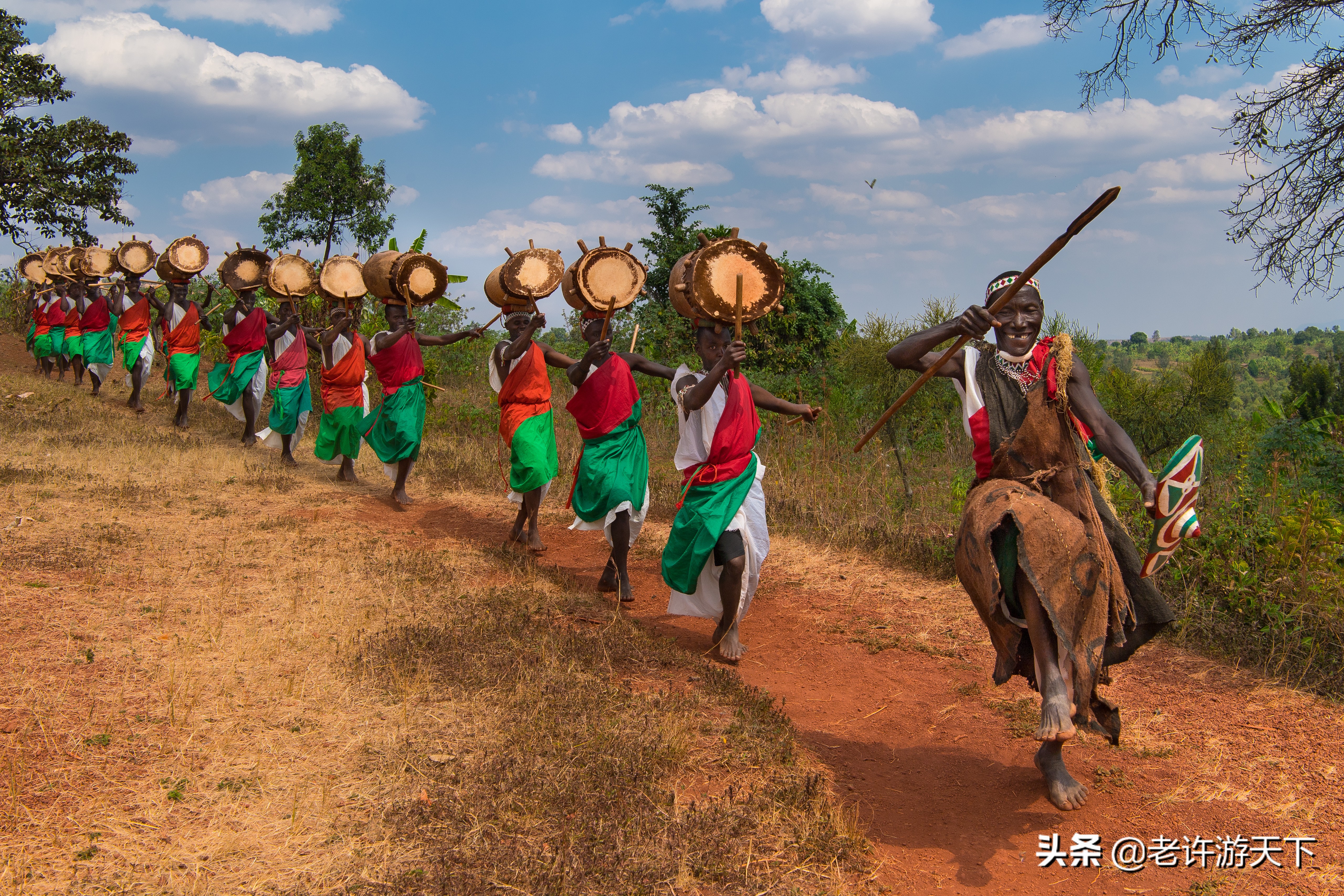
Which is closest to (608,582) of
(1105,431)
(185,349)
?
(1105,431)

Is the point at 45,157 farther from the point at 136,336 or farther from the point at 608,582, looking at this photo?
the point at 608,582

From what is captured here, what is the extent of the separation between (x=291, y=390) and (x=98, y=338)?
6.63 m

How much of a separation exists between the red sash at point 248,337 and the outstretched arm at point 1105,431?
407 inches

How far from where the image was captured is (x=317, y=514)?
8.38 meters

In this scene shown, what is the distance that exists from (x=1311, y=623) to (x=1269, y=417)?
4.70m

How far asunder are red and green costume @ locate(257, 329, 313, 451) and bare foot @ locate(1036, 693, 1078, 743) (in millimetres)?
9452

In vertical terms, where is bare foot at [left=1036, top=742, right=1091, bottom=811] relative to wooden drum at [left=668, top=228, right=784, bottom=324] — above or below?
below

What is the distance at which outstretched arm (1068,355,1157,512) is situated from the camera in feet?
11.4

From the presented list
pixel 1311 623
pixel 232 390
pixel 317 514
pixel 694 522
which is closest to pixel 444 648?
pixel 694 522

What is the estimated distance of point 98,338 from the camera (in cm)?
1500

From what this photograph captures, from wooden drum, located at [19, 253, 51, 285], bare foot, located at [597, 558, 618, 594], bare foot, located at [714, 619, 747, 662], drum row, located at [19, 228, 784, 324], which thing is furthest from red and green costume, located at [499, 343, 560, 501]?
wooden drum, located at [19, 253, 51, 285]

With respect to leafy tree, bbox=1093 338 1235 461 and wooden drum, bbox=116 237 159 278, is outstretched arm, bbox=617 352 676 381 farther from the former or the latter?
wooden drum, bbox=116 237 159 278

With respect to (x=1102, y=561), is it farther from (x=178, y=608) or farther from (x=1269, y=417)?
(x=1269, y=417)

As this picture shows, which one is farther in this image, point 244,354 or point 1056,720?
point 244,354
